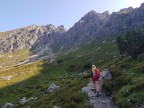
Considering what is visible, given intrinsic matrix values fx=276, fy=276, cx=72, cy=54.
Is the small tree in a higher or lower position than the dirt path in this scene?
higher

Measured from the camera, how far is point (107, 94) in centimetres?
2905

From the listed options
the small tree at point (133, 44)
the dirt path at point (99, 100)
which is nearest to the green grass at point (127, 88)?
the dirt path at point (99, 100)

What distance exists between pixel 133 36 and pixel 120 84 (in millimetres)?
42729

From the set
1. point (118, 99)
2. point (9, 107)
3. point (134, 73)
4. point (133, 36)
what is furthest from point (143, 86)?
point (133, 36)

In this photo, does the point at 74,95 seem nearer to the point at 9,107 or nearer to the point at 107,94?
the point at 107,94

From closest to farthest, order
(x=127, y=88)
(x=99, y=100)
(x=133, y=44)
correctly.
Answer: (x=127, y=88), (x=99, y=100), (x=133, y=44)

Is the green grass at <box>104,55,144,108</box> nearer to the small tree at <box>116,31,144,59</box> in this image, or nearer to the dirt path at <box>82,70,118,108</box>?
the dirt path at <box>82,70,118,108</box>

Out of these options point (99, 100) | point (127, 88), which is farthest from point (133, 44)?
point (99, 100)

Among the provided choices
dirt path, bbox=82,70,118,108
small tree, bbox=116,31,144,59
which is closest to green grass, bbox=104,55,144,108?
dirt path, bbox=82,70,118,108

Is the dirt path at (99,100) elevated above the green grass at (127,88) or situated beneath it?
situated beneath

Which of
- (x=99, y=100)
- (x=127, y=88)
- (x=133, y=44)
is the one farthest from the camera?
(x=133, y=44)

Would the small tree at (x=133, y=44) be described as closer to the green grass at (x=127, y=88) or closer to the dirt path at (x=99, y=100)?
the green grass at (x=127, y=88)

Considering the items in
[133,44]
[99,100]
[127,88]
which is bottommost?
[99,100]

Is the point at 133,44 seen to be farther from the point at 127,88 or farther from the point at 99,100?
the point at 99,100
